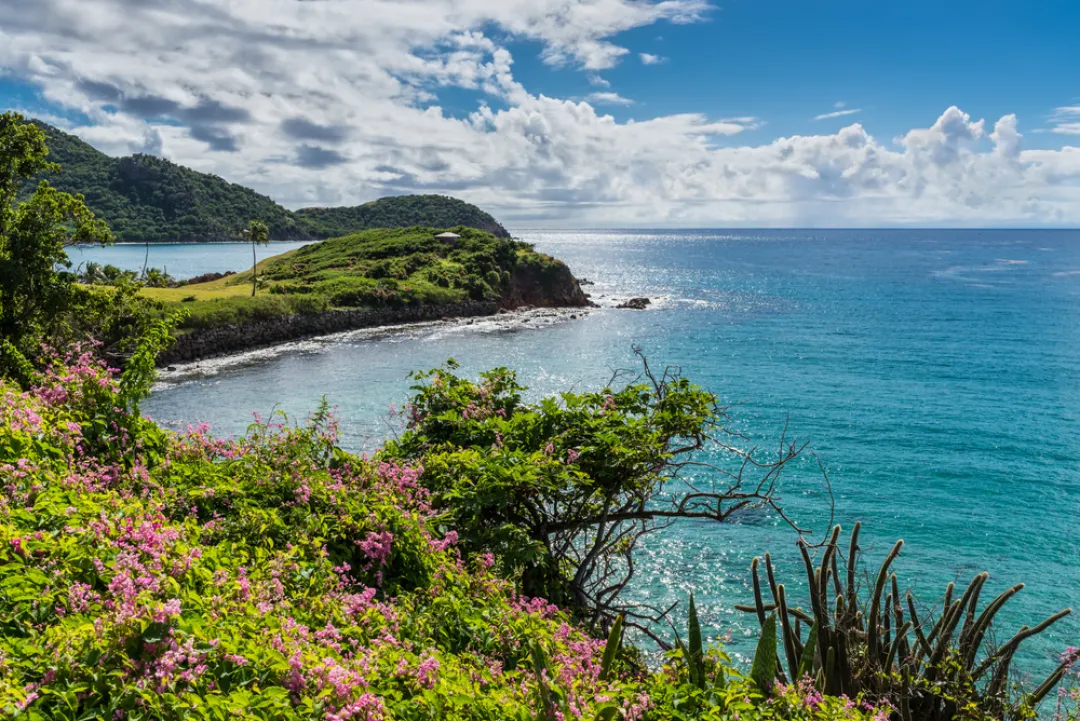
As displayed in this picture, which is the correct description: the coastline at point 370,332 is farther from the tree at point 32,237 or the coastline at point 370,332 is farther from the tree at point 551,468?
the tree at point 551,468

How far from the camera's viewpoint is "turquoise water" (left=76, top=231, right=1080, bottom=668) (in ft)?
79.5

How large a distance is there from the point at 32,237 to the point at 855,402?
149 feet

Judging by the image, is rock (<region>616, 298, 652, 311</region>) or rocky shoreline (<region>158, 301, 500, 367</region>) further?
rock (<region>616, 298, 652, 311</region>)

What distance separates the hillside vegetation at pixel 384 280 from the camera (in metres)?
74.6

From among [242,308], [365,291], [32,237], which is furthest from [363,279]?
[32,237]

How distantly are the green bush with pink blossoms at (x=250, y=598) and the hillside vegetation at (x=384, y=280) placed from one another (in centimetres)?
6131

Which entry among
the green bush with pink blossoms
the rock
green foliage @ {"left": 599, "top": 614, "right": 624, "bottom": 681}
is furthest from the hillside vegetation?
green foliage @ {"left": 599, "top": 614, "right": 624, "bottom": 681}

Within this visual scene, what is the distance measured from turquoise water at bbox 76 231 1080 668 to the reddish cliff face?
8.25 metres

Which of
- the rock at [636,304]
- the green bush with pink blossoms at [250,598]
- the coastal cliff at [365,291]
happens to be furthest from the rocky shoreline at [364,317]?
the green bush with pink blossoms at [250,598]

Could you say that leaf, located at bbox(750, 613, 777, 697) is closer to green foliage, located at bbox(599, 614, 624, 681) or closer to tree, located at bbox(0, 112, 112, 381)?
green foliage, located at bbox(599, 614, 624, 681)

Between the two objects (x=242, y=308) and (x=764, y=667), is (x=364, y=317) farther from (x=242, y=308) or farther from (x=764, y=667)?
(x=764, y=667)

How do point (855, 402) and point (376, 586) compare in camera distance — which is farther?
point (855, 402)

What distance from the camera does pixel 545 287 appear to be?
10512cm

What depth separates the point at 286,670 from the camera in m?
4.46
